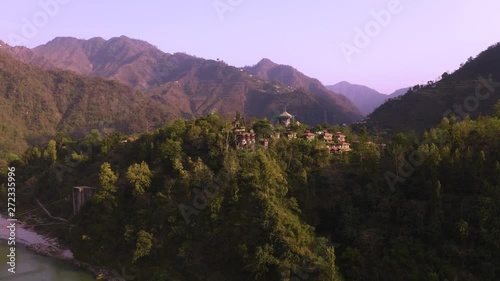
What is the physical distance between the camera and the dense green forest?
13594mm

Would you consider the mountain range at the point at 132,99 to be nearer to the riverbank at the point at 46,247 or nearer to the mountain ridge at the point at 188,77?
the mountain ridge at the point at 188,77

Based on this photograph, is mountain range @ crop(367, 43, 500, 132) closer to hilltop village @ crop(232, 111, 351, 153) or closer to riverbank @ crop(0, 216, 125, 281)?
hilltop village @ crop(232, 111, 351, 153)

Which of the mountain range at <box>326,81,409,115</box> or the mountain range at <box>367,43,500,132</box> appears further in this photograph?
the mountain range at <box>326,81,409,115</box>

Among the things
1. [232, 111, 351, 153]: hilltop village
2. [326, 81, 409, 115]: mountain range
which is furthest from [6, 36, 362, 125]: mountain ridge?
[232, 111, 351, 153]: hilltop village

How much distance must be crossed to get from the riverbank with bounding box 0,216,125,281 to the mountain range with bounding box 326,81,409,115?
9535cm

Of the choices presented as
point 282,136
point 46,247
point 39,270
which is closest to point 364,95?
point 282,136

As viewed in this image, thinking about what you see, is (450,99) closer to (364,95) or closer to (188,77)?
(188,77)

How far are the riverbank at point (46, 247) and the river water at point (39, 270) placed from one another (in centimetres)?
25

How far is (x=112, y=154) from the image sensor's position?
79.4ft

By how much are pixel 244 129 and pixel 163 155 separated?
4477 millimetres

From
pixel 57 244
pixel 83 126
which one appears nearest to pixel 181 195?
pixel 57 244

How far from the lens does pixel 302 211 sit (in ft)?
53.1

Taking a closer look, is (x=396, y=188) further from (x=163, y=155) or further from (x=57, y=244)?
(x=57, y=244)

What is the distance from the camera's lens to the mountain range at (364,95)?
372ft
